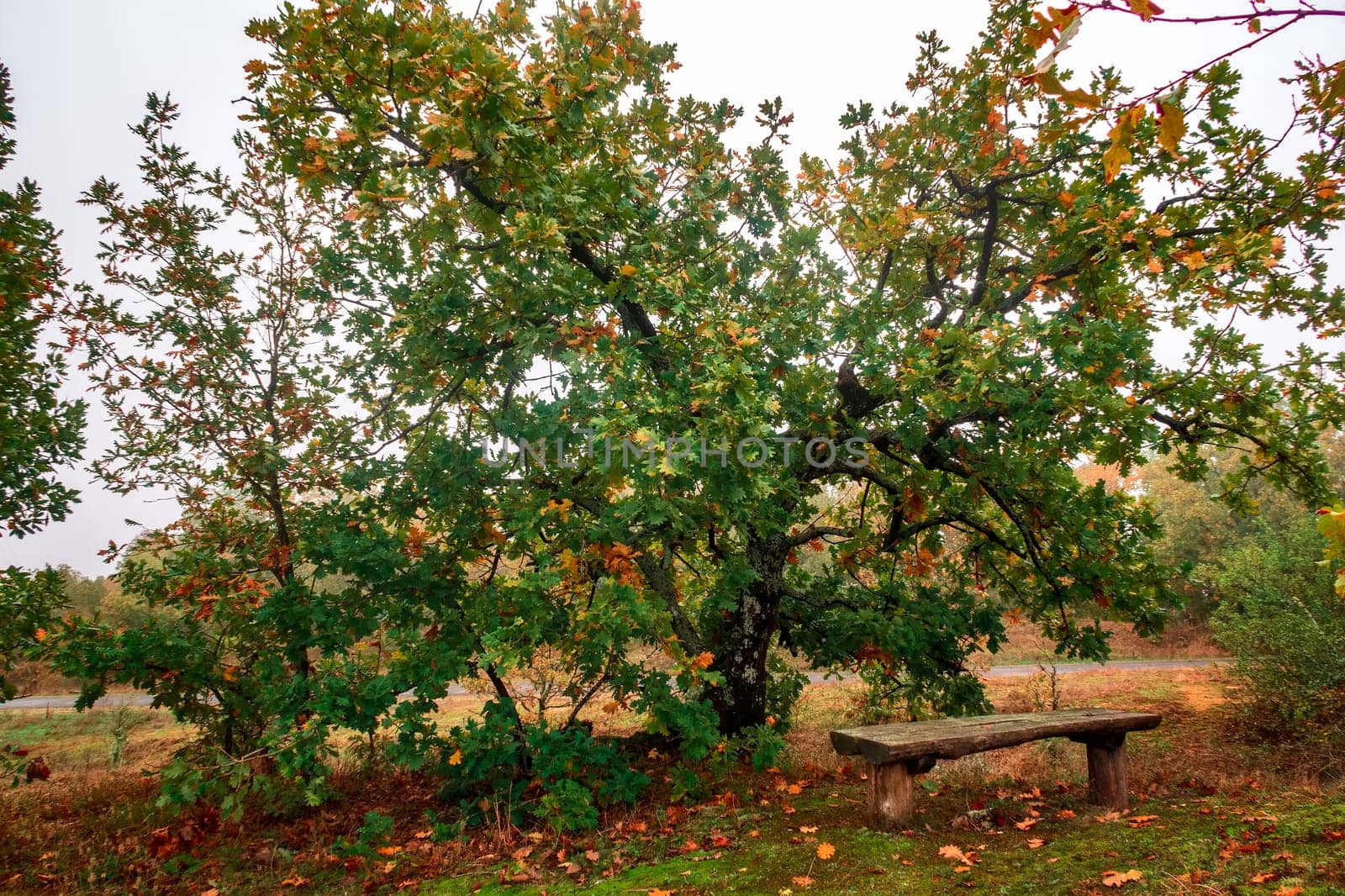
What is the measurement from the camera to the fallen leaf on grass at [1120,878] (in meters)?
2.81

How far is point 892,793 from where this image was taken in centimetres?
418

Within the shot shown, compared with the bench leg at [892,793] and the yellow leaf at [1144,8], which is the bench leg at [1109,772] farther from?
the yellow leaf at [1144,8]

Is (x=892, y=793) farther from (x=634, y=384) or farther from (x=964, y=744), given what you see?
(x=634, y=384)

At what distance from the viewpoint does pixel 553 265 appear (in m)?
4.42

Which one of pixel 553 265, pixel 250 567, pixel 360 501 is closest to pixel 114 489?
pixel 250 567

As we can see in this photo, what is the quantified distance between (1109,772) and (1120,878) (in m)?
2.18

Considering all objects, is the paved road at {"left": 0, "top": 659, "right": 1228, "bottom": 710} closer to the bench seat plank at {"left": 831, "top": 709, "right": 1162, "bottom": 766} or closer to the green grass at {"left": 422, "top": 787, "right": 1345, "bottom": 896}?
the bench seat plank at {"left": 831, "top": 709, "right": 1162, "bottom": 766}

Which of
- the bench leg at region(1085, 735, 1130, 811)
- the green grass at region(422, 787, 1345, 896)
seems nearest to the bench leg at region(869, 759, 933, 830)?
the green grass at region(422, 787, 1345, 896)

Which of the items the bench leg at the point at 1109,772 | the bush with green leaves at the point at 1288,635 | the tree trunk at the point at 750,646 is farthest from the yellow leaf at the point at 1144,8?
the bush with green leaves at the point at 1288,635

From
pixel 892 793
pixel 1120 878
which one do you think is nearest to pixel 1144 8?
pixel 1120 878

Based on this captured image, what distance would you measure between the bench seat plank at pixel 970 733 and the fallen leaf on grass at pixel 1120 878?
4.09 feet

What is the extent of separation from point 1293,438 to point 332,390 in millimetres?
9168

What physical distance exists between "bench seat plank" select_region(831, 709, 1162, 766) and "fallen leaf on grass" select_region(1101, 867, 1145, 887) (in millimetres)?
1246

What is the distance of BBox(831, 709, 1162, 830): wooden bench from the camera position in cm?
413
